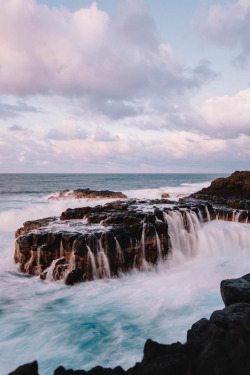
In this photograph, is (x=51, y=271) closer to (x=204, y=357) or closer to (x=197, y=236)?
(x=197, y=236)

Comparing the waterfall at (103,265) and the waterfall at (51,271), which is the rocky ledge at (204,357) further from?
the waterfall at (51,271)

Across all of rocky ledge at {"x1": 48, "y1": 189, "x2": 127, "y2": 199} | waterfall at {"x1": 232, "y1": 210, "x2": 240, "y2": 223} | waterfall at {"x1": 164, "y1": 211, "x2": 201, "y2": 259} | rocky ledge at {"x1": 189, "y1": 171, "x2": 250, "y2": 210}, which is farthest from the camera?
rocky ledge at {"x1": 48, "y1": 189, "x2": 127, "y2": 199}

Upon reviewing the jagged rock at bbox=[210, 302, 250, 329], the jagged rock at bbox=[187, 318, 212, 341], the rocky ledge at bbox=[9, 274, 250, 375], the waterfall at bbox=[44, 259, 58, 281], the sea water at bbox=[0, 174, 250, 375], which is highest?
the rocky ledge at bbox=[9, 274, 250, 375]

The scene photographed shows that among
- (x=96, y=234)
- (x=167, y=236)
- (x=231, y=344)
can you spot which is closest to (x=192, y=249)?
(x=167, y=236)

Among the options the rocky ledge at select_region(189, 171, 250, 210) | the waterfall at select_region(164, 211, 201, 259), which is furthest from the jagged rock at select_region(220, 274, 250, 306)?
the rocky ledge at select_region(189, 171, 250, 210)

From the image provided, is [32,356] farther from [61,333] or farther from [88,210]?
[88,210]

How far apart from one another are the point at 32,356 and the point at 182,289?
5.44m

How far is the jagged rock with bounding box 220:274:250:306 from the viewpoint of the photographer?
486cm

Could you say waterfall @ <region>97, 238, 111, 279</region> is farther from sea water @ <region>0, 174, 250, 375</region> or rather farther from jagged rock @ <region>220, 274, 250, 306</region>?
jagged rock @ <region>220, 274, 250, 306</region>

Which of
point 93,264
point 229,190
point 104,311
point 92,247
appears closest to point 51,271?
point 93,264

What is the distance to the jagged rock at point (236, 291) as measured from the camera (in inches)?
191

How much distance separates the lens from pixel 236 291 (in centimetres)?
494

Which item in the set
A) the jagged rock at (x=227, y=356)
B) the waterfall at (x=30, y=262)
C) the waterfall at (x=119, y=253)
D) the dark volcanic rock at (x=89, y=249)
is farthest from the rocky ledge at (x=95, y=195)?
the jagged rock at (x=227, y=356)

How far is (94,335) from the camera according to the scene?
6.46 metres
